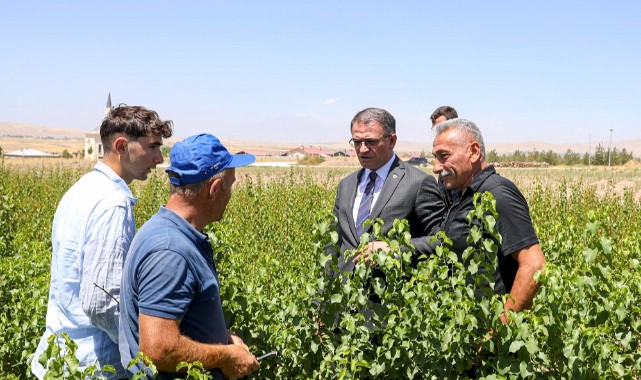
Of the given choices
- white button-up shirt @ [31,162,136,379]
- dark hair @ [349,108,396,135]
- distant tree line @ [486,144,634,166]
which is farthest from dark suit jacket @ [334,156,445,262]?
distant tree line @ [486,144,634,166]

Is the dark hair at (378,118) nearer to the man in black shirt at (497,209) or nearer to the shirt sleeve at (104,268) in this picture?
the man in black shirt at (497,209)

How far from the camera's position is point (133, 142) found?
297 cm

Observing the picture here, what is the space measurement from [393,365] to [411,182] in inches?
57.6

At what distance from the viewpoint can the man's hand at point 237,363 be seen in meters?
2.40

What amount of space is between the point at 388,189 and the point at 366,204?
0.20 meters

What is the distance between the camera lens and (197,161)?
234 cm

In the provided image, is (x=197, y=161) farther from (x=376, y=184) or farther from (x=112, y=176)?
(x=376, y=184)

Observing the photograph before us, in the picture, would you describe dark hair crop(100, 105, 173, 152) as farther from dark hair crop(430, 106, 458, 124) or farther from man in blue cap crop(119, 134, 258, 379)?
dark hair crop(430, 106, 458, 124)

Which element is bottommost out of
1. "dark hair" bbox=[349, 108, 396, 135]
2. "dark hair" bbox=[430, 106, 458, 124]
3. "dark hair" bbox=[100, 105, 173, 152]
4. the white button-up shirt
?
the white button-up shirt

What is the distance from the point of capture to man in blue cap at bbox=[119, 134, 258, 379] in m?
2.17

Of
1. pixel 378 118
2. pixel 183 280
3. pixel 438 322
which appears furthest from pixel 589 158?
pixel 183 280

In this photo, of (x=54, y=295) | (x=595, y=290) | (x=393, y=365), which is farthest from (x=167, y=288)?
(x=595, y=290)

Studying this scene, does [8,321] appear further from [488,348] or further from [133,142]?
[488,348]

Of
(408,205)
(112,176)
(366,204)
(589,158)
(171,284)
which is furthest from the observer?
(589,158)
